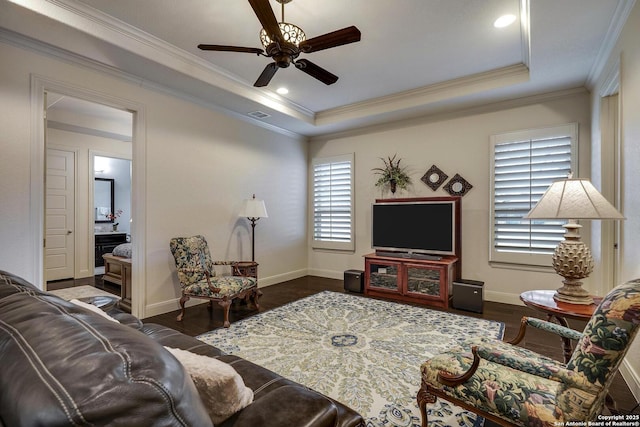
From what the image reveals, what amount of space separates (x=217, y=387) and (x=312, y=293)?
3.91 m

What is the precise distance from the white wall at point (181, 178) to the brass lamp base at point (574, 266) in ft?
12.9

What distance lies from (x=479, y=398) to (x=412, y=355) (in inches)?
50.7

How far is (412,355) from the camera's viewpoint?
8.73ft

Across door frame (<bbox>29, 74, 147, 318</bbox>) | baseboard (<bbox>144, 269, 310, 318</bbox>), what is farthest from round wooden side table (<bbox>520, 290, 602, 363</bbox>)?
door frame (<bbox>29, 74, 147, 318</bbox>)

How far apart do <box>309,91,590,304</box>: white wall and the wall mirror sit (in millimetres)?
6323

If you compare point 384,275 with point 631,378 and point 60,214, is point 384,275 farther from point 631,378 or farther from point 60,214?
point 60,214

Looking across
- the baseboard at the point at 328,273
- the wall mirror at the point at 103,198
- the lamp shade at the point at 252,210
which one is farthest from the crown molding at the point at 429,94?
the wall mirror at the point at 103,198

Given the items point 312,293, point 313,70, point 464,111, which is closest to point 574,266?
point 313,70

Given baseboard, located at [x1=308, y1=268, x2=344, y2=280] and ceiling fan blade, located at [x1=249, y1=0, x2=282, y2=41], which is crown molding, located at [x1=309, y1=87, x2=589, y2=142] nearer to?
baseboard, located at [x1=308, y1=268, x2=344, y2=280]

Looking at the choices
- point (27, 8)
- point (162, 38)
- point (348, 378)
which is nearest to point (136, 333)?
point (348, 378)

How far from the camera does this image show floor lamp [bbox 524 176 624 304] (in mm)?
1921

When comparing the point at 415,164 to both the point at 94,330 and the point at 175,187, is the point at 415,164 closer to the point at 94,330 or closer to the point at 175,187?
the point at 175,187

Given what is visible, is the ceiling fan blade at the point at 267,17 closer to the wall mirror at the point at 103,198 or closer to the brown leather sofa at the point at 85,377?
the brown leather sofa at the point at 85,377

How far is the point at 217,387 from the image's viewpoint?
36.2 inches
